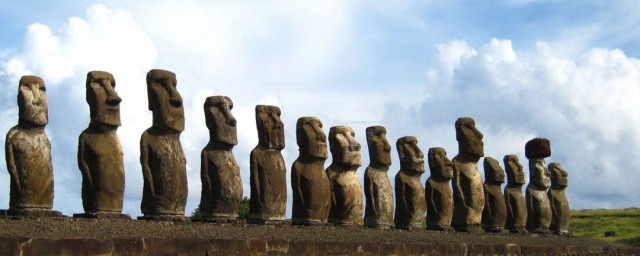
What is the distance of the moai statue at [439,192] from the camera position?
17500 mm

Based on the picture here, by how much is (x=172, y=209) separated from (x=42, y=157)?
176cm

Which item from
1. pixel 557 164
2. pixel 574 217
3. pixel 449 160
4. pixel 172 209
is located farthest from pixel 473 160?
pixel 574 217

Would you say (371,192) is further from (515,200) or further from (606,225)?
(606,225)

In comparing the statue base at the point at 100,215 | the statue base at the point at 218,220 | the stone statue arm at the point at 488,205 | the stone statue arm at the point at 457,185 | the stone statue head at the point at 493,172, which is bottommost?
the statue base at the point at 100,215

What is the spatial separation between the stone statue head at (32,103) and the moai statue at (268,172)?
11.5 feet

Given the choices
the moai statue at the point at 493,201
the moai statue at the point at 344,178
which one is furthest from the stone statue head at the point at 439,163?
the moai statue at the point at 344,178

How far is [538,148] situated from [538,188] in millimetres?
1022

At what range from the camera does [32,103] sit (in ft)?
35.5

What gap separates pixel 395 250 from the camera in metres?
13.3

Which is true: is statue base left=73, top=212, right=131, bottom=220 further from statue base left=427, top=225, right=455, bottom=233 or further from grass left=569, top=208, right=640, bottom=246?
grass left=569, top=208, right=640, bottom=246

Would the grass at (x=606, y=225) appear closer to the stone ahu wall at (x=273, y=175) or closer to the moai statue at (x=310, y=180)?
the stone ahu wall at (x=273, y=175)

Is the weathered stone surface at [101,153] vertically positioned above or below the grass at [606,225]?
below

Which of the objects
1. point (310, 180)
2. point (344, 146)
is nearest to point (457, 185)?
point (344, 146)

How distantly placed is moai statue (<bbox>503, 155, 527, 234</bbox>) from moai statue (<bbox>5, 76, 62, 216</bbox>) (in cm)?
1136
